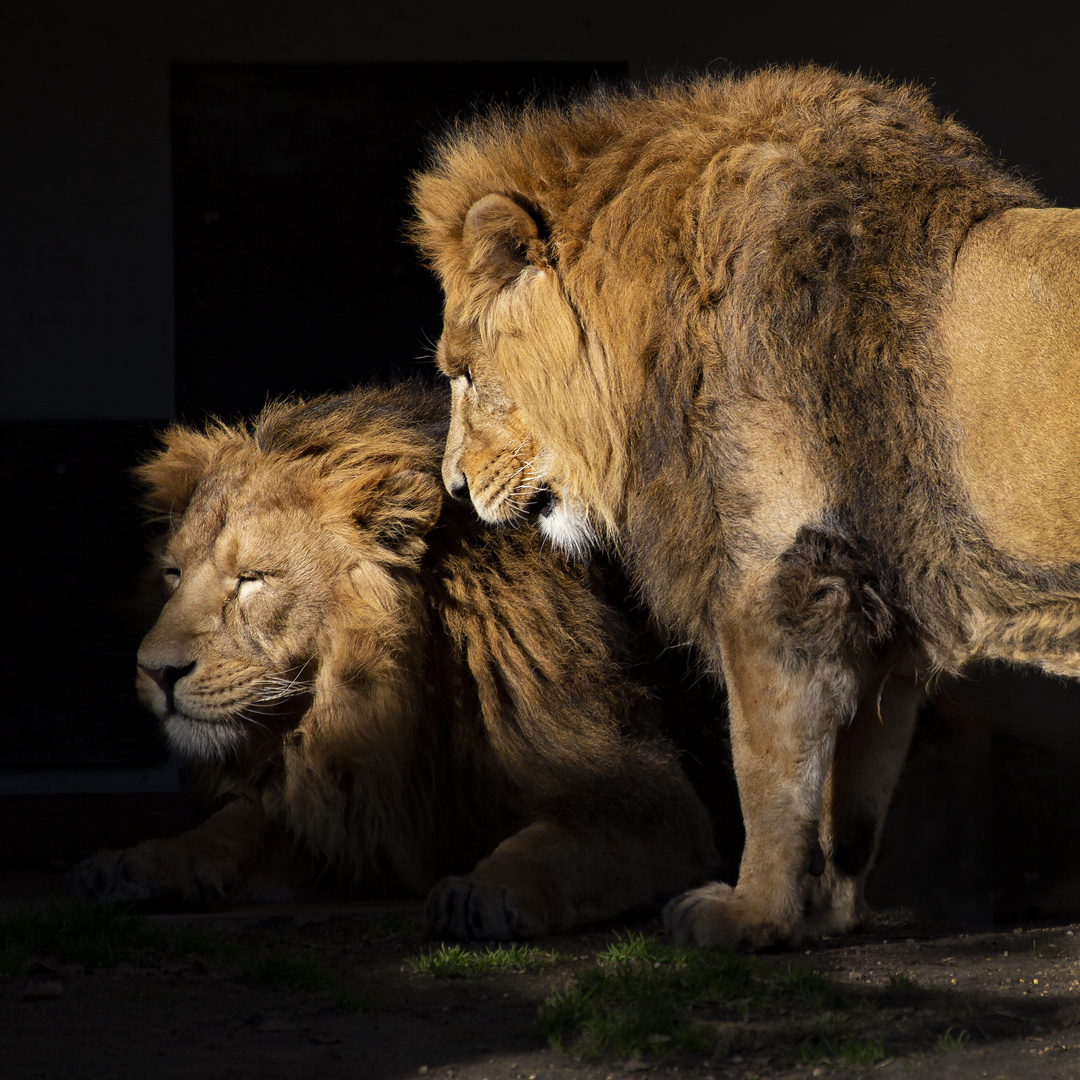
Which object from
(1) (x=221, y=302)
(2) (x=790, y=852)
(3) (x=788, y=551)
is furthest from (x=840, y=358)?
(1) (x=221, y=302)

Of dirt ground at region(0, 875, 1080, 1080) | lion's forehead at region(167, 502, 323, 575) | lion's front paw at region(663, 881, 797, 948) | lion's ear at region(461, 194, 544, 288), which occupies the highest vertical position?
lion's ear at region(461, 194, 544, 288)

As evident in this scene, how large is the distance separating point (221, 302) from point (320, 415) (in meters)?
2.52

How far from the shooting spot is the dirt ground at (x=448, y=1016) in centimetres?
228

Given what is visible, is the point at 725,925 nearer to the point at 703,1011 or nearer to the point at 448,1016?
the point at 703,1011

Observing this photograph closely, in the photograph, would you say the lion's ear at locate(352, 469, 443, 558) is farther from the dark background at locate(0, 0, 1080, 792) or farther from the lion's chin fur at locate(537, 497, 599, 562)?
the dark background at locate(0, 0, 1080, 792)

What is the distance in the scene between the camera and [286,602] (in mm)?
3613

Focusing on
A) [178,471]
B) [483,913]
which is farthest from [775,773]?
[178,471]

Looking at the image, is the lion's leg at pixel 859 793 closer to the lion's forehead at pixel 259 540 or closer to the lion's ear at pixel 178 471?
the lion's forehead at pixel 259 540

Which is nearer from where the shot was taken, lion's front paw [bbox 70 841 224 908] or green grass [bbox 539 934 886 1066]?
green grass [bbox 539 934 886 1066]

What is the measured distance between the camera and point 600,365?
3.21 metres

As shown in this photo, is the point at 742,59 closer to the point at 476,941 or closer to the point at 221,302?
the point at 221,302

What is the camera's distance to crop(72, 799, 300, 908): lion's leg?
135 inches

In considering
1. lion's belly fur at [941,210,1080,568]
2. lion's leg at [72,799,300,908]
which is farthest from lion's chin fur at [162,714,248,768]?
lion's belly fur at [941,210,1080,568]

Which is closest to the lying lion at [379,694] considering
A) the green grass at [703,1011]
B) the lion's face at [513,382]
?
the lion's face at [513,382]
